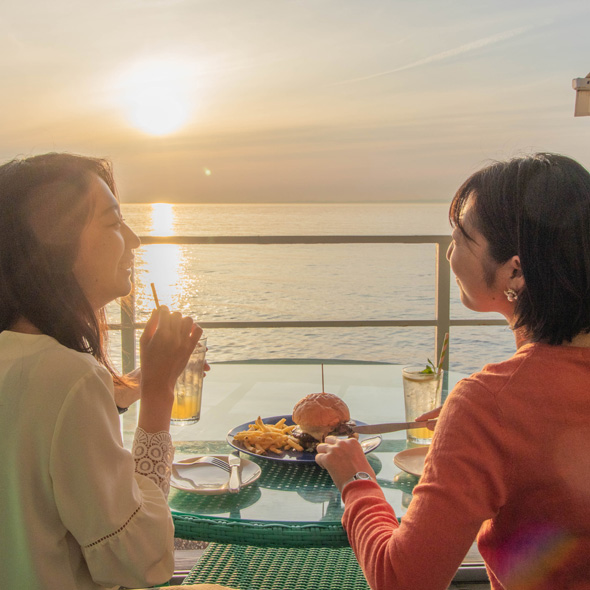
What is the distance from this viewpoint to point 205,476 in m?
1.25

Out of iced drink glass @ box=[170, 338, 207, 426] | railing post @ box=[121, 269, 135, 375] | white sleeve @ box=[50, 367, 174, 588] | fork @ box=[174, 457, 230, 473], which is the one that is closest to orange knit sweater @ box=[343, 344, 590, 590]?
white sleeve @ box=[50, 367, 174, 588]

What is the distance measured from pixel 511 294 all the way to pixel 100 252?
66cm

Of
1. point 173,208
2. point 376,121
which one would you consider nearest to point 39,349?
point 376,121

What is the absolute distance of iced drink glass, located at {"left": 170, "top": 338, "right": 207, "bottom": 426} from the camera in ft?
4.90

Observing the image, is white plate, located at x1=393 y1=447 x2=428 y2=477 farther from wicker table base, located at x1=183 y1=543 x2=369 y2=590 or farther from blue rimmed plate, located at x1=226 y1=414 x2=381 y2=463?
wicker table base, located at x1=183 y1=543 x2=369 y2=590

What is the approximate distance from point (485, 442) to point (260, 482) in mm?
555

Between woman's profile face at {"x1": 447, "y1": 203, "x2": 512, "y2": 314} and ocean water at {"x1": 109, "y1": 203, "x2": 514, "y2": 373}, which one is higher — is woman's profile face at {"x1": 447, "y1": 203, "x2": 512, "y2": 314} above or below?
above

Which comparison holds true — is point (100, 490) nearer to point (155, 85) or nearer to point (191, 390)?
point (191, 390)

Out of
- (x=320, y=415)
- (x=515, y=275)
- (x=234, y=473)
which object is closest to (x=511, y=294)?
(x=515, y=275)

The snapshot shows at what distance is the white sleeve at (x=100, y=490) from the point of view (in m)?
0.80

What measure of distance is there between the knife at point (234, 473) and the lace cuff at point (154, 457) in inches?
5.8

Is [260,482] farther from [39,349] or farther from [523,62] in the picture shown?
[523,62]

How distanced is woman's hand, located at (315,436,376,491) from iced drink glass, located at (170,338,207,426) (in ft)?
1.39

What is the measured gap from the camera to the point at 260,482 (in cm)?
123
